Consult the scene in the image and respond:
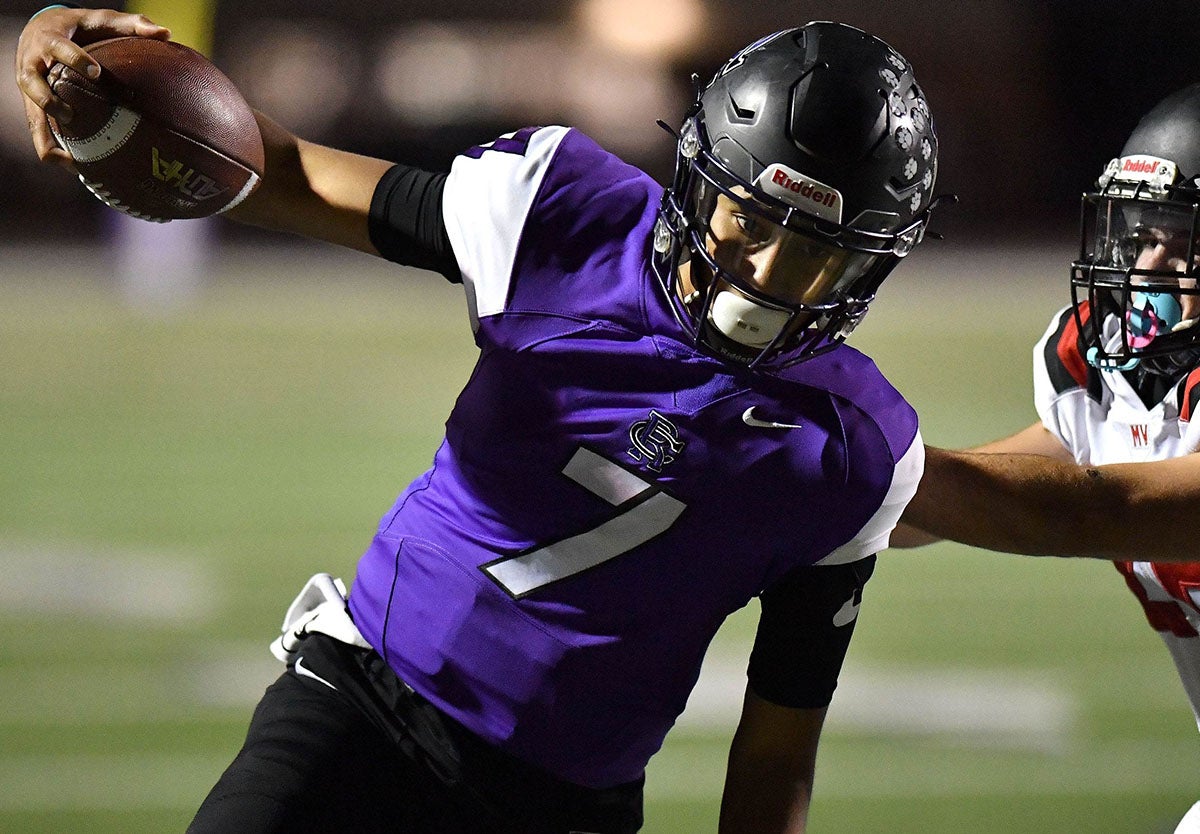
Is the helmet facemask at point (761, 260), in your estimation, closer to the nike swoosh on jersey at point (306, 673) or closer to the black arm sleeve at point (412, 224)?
the black arm sleeve at point (412, 224)

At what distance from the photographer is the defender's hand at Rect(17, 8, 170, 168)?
6.21 ft

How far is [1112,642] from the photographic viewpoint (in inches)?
176

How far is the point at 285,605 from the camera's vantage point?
443 centimetres

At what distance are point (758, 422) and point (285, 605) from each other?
9.35ft

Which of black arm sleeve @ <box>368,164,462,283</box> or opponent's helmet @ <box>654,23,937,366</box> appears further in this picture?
black arm sleeve @ <box>368,164,462,283</box>

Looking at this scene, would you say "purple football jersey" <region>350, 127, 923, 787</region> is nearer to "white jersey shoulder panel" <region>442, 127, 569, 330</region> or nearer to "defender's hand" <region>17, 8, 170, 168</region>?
"white jersey shoulder panel" <region>442, 127, 569, 330</region>

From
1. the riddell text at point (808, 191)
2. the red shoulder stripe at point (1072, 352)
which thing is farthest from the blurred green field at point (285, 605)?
the riddell text at point (808, 191)

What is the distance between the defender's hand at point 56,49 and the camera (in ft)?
6.21

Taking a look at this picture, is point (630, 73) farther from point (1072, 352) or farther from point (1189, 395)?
point (1189, 395)

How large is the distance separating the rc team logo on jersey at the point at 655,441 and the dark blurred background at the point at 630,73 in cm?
826

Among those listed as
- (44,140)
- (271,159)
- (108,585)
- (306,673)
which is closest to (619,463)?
(306,673)

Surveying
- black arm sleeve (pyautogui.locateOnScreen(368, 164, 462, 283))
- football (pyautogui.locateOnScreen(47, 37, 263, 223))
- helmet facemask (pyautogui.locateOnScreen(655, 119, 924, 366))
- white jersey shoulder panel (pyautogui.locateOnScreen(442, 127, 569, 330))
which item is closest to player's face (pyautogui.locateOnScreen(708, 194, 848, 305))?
helmet facemask (pyautogui.locateOnScreen(655, 119, 924, 366))

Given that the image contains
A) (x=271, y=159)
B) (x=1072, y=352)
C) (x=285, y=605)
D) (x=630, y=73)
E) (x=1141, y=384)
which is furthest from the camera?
(x=630, y=73)

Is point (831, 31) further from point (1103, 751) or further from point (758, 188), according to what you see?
point (1103, 751)
